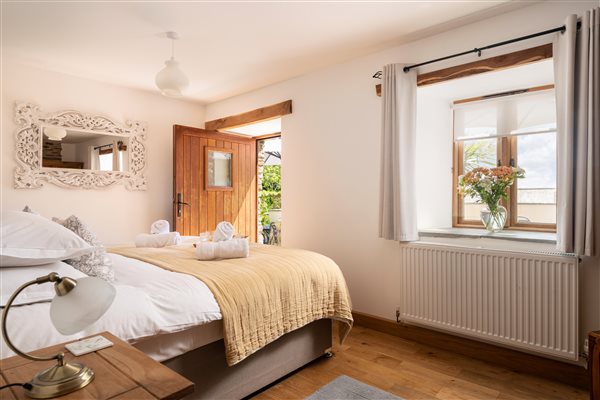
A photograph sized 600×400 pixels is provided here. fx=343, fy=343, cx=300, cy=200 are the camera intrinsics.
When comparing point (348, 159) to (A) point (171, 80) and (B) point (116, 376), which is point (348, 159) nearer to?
(A) point (171, 80)

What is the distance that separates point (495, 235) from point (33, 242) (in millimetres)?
2884

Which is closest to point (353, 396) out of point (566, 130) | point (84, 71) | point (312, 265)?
point (312, 265)

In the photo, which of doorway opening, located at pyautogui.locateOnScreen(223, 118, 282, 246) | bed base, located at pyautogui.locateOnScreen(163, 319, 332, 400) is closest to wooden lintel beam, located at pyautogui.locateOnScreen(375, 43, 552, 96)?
bed base, located at pyautogui.locateOnScreen(163, 319, 332, 400)

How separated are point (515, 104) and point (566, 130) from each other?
0.95m

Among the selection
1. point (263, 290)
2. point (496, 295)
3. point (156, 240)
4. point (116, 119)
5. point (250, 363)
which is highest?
point (116, 119)

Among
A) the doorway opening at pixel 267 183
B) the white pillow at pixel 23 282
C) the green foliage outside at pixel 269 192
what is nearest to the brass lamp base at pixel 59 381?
the white pillow at pixel 23 282

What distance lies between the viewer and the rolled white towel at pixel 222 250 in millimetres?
2250

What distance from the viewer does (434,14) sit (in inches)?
100

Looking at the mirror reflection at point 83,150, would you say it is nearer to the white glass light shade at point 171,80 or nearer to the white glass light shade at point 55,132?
the white glass light shade at point 55,132

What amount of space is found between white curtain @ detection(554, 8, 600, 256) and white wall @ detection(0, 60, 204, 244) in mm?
4158

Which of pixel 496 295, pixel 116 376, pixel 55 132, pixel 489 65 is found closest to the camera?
pixel 116 376

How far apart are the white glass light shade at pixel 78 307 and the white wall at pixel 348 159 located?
2.61 metres

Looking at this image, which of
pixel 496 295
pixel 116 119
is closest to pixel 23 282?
pixel 496 295

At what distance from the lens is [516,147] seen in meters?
2.94
